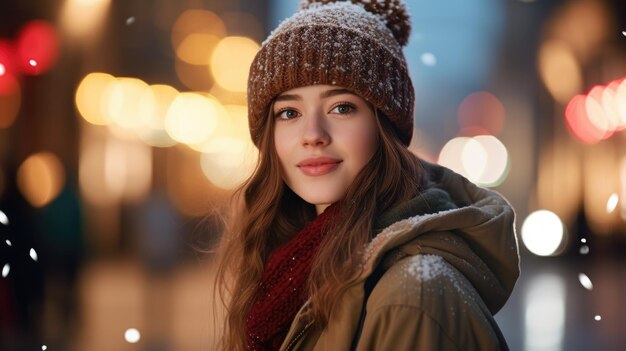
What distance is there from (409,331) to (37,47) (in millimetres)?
10330

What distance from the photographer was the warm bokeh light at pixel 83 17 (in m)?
11.8

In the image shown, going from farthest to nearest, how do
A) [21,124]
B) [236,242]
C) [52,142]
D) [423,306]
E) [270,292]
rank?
1. [52,142]
2. [21,124]
3. [236,242]
4. [270,292]
5. [423,306]

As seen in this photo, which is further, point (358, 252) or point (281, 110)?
point (281, 110)

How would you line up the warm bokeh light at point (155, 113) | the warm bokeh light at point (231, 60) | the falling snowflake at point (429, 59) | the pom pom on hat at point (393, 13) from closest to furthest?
the pom pom on hat at point (393, 13) < the warm bokeh light at point (155, 113) < the warm bokeh light at point (231, 60) < the falling snowflake at point (429, 59)

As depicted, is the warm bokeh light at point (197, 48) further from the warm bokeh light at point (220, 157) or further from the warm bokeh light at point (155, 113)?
the warm bokeh light at point (220, 157)

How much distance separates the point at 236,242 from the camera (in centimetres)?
302

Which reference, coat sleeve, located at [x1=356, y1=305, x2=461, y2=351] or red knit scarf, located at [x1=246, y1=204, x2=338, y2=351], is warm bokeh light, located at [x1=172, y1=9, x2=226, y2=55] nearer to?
red knit scarf, located at [x1=246, y1=204, x2=338, y2=351]

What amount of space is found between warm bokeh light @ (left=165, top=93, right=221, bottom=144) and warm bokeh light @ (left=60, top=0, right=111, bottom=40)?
7.45 feet

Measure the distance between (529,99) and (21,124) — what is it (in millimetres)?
13548

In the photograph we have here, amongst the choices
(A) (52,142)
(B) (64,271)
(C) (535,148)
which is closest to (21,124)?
(A) (52,142)

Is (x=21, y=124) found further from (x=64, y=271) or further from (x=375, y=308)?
(x=375, y=308)

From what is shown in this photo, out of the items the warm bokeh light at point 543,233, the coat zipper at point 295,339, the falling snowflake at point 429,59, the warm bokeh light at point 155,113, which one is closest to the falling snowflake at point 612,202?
the warm bokeh light at point 543,233

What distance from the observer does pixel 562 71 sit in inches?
711

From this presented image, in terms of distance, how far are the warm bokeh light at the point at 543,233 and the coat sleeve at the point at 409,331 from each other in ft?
51.3
